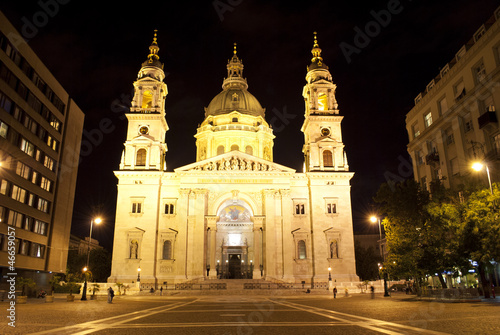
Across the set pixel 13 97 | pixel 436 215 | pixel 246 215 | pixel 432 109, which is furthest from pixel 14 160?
pixel 432 109

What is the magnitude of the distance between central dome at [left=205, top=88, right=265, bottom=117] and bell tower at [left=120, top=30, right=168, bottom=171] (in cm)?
1486

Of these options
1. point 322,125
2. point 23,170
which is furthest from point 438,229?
point 23,170

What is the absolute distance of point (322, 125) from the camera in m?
59.9

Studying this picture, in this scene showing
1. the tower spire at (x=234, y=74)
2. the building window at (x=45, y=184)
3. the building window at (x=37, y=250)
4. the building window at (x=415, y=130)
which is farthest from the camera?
the tower spire at (x=234, y=74)

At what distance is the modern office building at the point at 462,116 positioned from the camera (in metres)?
29.3

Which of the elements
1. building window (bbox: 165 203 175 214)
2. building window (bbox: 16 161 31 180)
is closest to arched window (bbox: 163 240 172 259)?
building window (bbox: 165 203 175 214)

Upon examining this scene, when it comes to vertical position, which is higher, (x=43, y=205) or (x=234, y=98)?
(x=234, y=98)

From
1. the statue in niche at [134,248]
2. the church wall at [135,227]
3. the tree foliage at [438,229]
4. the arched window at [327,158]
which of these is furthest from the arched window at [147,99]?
the tree foliage at [438,229]

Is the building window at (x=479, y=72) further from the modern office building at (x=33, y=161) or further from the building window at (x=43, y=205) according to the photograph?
the building window at (x=43, y=205)

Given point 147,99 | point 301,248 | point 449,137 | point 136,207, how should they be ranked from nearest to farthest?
point 449,137 < point 136,207 < point 301,248 < point 147,99

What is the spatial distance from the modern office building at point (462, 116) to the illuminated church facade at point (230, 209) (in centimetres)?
1719

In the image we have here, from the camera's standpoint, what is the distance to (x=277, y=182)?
55875 millimetres

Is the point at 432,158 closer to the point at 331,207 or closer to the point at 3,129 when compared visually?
the point at 331,207

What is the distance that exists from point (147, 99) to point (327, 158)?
94.6 ft
